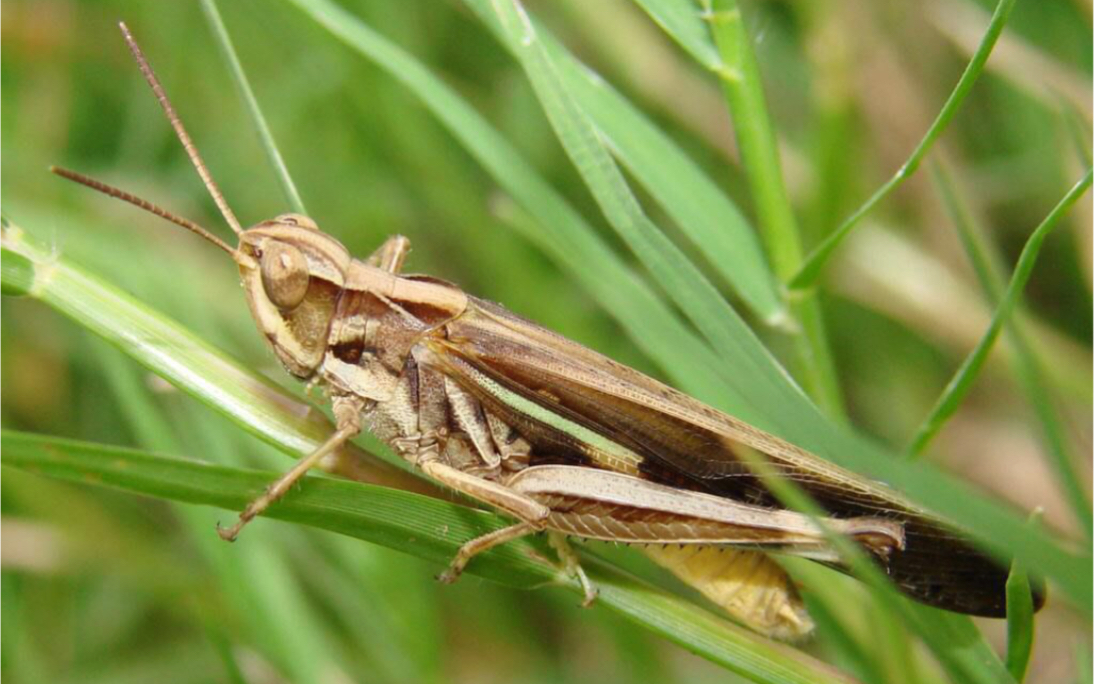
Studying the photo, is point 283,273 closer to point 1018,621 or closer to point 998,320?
point 998,320

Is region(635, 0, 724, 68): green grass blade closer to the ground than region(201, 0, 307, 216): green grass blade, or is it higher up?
higher up

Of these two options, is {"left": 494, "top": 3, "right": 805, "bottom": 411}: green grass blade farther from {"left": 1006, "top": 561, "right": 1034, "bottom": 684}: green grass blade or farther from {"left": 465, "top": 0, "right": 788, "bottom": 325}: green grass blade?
{"left": 1006, "top": 561, "right": 1034, "bottom": 684}: green grass blade

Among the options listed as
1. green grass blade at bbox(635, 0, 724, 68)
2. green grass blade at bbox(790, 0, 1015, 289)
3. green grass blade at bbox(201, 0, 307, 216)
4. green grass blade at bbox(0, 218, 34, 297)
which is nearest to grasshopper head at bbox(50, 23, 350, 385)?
green grass blade at bbox(201, 0, 307, 216)

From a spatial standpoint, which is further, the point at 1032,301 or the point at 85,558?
the point at 1032,301

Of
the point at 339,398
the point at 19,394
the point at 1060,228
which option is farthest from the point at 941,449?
the point at 19,394

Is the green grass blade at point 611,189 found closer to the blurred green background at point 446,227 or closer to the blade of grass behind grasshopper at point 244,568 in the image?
the blade of grass behind grasshopper at point 244,568

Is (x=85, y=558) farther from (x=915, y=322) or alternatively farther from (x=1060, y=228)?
(x=1060, y=228)

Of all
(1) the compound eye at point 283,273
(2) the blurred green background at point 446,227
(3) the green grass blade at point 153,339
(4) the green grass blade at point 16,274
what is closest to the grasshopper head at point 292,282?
(1) the compound eye at point 283,273

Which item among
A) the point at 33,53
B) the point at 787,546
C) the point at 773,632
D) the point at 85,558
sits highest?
the point at 33,53

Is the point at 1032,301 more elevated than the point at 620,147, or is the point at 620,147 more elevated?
the point at 620,147
